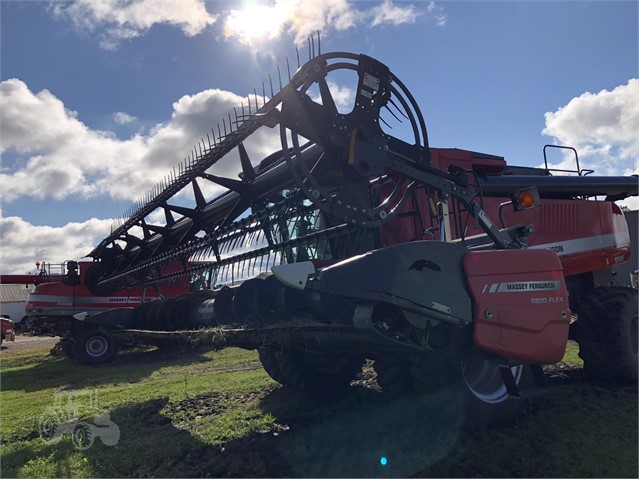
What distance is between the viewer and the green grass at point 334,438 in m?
3.76

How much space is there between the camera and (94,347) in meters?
12.2

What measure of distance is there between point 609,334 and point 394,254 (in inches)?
148

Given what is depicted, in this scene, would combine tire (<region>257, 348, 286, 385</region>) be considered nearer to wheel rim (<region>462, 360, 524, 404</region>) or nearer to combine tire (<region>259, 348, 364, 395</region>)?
combine tire (<region>259, 348, 364, 395</region>)

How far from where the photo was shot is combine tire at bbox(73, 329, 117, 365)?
39.5 ft

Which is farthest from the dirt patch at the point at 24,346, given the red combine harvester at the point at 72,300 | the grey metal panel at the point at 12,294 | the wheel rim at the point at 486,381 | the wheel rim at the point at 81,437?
the grey metal panel at the point at 12,294

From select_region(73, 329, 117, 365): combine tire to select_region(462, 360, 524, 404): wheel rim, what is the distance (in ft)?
32.7

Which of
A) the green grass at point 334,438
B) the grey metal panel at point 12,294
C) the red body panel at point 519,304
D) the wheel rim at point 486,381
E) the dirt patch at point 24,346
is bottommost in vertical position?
the green grass at point 334,438

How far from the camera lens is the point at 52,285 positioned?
1344 cm

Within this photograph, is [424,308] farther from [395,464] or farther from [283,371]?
[283,371]

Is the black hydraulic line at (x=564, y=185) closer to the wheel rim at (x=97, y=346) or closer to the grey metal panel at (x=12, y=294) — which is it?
the wheel rim at (x=97, y=346)

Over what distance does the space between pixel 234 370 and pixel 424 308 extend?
6182mm

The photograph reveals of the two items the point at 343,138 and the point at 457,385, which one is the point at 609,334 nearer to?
the point at 457,385

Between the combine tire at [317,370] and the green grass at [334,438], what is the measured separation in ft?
0.54

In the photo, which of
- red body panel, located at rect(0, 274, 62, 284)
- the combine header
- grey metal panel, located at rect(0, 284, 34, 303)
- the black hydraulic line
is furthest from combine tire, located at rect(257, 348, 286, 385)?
grey metal panel, located at rect(0, 284, 34, 303)
